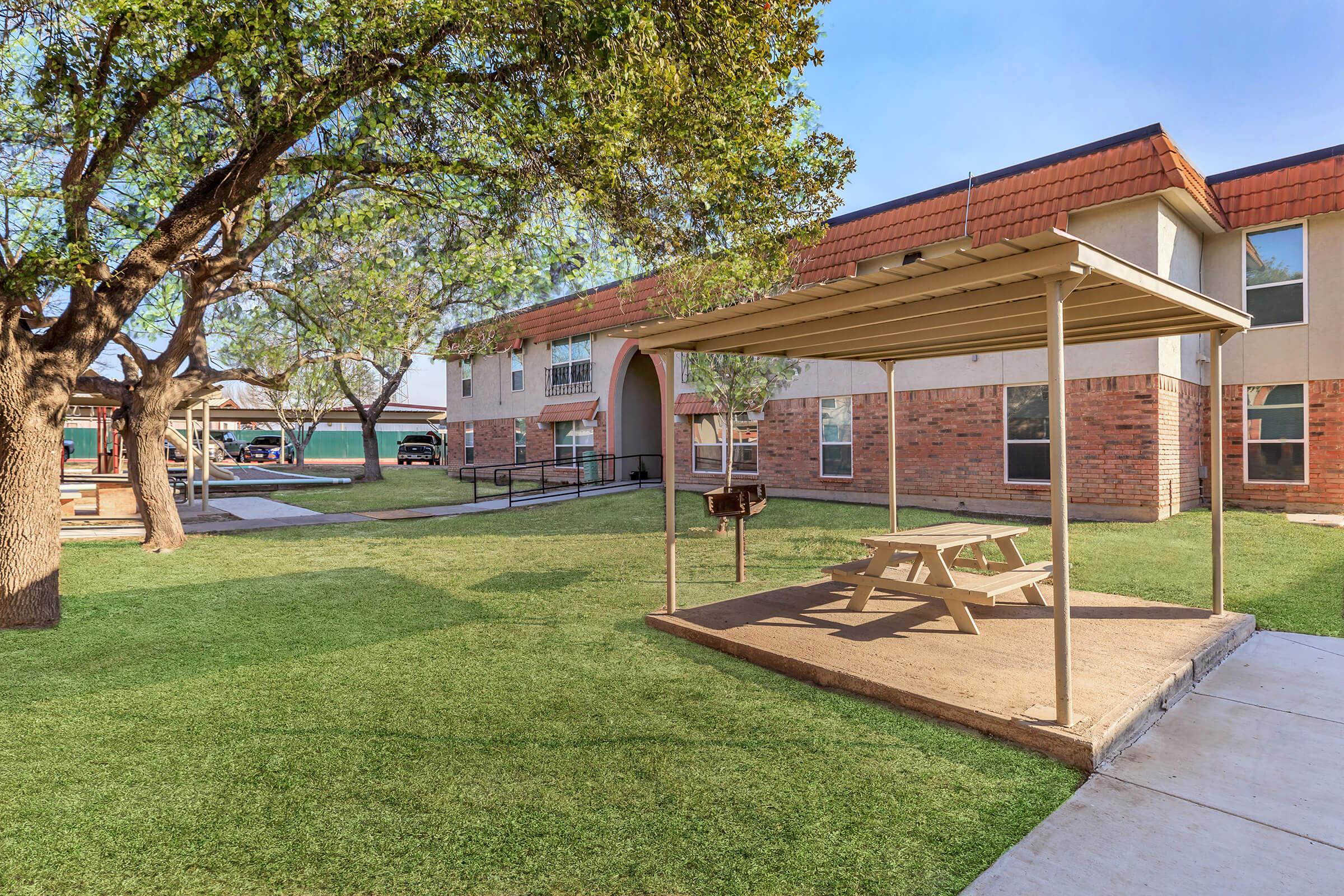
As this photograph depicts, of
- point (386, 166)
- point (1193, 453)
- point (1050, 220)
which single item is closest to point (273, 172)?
point (386, 166)

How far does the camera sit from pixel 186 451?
18.5 metres

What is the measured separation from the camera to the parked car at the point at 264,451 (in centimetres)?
4641

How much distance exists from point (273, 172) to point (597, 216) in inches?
131

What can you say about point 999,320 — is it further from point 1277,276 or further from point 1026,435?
point 1277,276

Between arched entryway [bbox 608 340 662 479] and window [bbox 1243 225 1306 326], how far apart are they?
13.3m

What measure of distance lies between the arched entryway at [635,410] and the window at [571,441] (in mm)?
1390

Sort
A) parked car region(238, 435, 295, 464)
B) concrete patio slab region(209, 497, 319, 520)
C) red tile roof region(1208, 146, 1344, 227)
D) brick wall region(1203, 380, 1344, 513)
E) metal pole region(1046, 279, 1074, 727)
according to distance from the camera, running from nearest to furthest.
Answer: metal pole region(1046, 279, 1074, 727)
red tile roof region(1208, 146, 1344, 227)
brick wall region(1203, 380, 1344, 513)
concrete patio slab region(209, 497, 319, 520)
parked car region(238, 435, 295, 464)

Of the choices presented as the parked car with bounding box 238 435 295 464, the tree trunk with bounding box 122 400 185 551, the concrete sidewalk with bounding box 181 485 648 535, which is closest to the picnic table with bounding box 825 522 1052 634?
the tree trunk with bounding box 122 400 185 551

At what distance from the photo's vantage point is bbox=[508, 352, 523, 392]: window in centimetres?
2544

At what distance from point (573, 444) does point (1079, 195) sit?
1600cm

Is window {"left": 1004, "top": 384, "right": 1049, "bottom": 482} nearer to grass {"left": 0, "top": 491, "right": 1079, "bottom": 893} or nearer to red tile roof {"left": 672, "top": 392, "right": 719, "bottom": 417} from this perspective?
red tile roof {"left": 672, "top": 392, "right": 719, "bottom": 417}

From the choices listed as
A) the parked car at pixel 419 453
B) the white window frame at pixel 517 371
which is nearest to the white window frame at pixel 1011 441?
the white window frame at pixel 517 371

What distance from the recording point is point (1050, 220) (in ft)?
37.6

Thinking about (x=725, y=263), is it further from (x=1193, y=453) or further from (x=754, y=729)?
(x=1193, y=453)
